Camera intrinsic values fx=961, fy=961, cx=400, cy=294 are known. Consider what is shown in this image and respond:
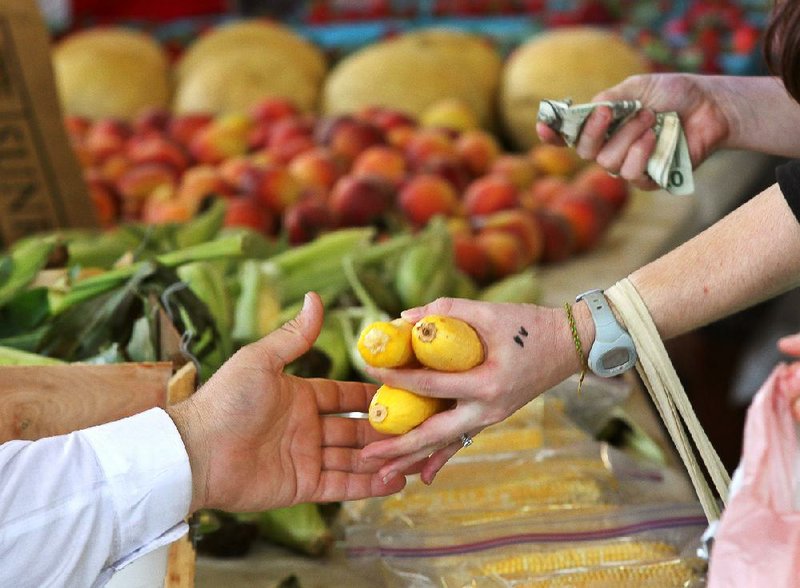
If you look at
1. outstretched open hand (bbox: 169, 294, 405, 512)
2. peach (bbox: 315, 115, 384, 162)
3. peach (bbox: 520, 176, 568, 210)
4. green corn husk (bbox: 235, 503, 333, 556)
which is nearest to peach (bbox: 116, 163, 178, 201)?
peach (bbox: 315, 115, 384, 162)

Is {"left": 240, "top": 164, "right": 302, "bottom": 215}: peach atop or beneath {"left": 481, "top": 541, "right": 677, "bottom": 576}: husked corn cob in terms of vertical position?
beneath

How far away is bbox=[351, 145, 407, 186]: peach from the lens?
320 cm

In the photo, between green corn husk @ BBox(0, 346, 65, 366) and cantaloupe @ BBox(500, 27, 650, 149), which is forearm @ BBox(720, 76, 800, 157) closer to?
green corn husk @ BBox(0, 346, 65, 366)

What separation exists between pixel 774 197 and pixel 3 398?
40.7 inches

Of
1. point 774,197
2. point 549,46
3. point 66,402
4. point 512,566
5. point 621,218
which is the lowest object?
point 621,218

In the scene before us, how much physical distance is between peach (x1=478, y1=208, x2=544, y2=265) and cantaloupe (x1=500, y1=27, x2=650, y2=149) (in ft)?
3.21

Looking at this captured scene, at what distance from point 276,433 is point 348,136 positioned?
2233 mm

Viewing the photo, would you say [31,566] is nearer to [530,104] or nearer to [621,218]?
[621,218]

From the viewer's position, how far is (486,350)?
119cm

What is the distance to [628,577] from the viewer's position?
4.61 feet

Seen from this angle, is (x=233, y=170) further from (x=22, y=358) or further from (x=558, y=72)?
(x=22, y=358)

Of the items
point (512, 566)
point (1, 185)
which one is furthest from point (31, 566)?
point (1, 185)

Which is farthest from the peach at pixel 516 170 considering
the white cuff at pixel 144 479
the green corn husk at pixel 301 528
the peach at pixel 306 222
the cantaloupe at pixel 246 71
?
the white cuff at pixel 144 479

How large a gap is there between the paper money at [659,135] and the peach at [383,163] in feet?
5.21
